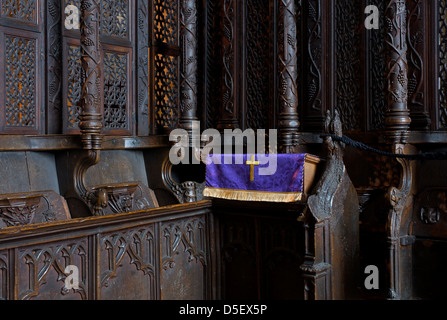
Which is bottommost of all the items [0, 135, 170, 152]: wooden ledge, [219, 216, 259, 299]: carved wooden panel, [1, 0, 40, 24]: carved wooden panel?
[219, 216, 259, 299]: carved wooden panel

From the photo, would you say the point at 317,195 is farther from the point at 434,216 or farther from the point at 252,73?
the point at 252,73

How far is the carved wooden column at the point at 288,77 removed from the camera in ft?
18.5

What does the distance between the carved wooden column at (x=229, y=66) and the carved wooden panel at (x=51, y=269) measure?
3015 millimetres

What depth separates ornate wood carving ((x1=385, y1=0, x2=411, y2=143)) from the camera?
4980mm

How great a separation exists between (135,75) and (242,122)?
1414 mm

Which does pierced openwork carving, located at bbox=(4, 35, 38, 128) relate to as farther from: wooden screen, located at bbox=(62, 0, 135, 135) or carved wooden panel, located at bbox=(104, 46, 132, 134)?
carved wooden panel, located at bbox=(104, 46, 132, 134)

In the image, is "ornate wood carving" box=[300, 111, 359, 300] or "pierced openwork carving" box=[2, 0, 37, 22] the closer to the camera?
"ornate wood carving" box=[300, 111, 359, 300]

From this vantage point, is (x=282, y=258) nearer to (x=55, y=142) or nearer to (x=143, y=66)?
(x=55, y=142)

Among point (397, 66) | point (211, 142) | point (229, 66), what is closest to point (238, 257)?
point (211, 142)

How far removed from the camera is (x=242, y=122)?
6570 millimetres

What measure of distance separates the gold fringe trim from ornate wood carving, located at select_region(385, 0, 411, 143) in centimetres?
125

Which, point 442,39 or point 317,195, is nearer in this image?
point 317,195

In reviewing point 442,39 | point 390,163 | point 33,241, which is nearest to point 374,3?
point 442,39

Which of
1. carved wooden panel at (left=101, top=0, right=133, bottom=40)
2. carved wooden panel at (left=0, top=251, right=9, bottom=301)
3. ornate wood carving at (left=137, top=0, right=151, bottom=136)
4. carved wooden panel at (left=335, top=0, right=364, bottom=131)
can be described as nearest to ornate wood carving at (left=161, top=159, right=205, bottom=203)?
ornate wood carving at (left=137, top=0, right=151, bottom=136)
